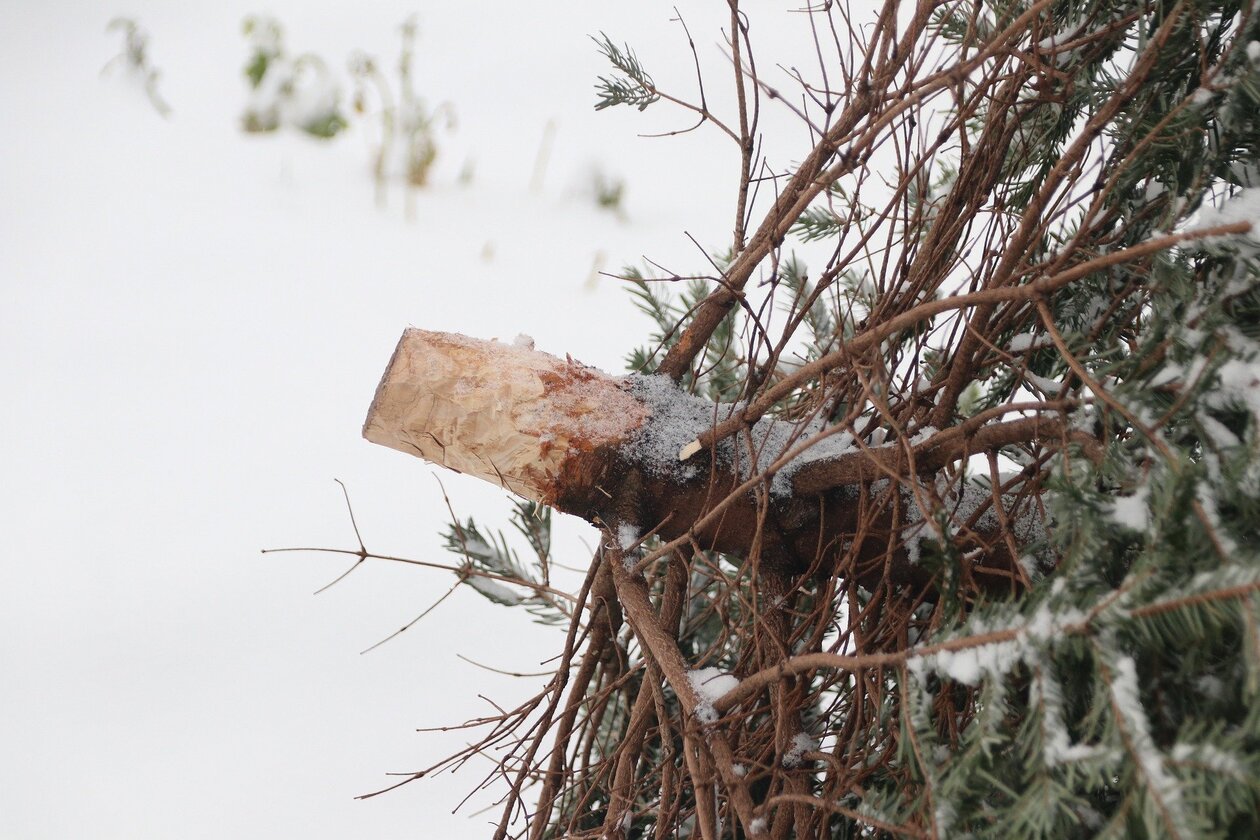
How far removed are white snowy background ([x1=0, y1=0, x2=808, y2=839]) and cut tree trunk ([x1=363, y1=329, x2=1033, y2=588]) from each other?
0.75m

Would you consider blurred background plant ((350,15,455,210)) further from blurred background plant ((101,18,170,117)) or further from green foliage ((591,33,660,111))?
green foliage ((591,33,660,111))

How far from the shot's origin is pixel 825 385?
71cm

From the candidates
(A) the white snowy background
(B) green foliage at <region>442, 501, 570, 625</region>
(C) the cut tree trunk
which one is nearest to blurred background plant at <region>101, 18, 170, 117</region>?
(A) the white snowy background

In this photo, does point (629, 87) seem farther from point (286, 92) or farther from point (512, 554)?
point (286, 92)

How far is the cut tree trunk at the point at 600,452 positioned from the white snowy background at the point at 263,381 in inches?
29.3

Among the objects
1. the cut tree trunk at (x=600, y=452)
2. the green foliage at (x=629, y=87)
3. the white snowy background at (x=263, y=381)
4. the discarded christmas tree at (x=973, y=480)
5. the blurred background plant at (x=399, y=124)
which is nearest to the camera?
the discarded christmas tree at (x=973, y=480)

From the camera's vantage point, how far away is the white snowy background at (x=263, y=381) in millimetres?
1473

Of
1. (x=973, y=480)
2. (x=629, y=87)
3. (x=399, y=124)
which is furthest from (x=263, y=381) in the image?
(x=973, y=480)

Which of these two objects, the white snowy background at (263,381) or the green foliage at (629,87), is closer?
the green foliage at (629,87)

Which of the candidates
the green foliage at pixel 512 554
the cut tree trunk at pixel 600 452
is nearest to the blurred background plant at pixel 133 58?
the green foliage at pixel 512 554

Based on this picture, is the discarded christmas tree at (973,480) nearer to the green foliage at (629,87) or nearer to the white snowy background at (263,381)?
the green foliage at (629,87)

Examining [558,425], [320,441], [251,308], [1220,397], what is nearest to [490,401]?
[558,425]

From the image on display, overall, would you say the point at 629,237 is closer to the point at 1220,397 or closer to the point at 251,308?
the point at 251,308

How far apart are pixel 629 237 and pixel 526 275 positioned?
7.8 inches
